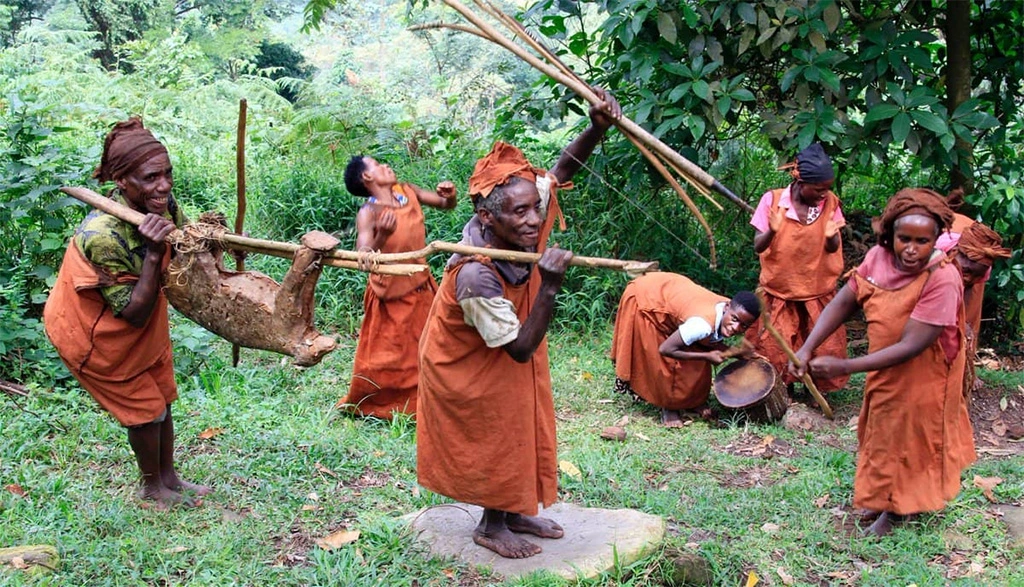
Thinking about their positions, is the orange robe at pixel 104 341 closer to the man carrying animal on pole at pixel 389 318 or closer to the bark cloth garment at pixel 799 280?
the man carrying animal on pole at pixel 389 318

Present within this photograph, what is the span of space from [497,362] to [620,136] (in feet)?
12.3

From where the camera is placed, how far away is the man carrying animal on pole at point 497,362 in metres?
3.29

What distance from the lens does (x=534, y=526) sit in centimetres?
392

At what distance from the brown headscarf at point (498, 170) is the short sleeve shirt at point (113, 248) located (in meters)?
1.43

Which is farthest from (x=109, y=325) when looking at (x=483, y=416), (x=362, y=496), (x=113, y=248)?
(x=483, y=416)

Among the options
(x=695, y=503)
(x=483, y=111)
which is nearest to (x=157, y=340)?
(x=695, y=503)

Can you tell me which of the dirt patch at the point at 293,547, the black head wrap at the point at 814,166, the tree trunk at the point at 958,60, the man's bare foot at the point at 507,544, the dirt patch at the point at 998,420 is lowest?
the dirt patch at the point at 293,547

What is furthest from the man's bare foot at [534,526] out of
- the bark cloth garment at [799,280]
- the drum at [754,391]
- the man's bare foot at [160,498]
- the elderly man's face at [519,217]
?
the bark cloth garment at [799,280]

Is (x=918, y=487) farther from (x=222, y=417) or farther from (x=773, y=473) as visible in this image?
(x=222, y=417)

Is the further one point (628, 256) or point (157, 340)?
point (628, 256)

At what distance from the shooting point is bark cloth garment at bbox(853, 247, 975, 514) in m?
3.96

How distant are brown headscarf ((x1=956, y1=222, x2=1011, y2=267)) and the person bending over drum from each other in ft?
3.82

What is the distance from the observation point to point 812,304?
229 inches

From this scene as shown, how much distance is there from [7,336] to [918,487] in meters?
5.00
